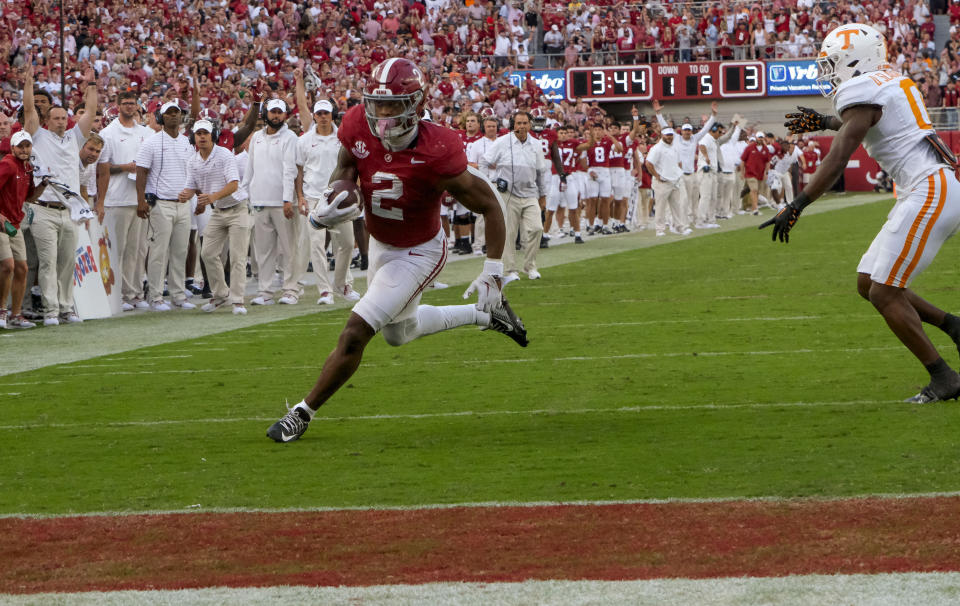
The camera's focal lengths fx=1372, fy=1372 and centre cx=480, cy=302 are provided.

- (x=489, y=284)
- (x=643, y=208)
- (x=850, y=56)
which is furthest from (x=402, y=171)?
(x=643, y=208)

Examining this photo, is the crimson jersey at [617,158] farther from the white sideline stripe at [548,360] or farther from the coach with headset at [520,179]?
the white sideline stripe at [548,360]

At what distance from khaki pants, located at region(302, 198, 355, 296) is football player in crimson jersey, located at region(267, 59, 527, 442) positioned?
7.05 meters

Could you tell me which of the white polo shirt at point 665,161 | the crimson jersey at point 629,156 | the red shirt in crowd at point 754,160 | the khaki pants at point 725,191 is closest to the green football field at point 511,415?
the white polo shirt at point 665,161

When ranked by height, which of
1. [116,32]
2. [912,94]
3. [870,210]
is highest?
[116,32]

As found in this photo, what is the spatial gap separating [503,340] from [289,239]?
4538 mm

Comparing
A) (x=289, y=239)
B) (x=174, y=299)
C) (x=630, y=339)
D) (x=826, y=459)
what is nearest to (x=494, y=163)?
(x=289, y=239)

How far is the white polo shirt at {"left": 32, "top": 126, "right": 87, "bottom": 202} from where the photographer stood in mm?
13055

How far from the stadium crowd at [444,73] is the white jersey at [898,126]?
8.04 metres

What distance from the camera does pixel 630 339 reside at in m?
10.6

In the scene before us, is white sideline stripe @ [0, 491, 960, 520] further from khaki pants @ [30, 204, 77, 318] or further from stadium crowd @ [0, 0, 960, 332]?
stadium crowd @ [0, 0, 960, 332]

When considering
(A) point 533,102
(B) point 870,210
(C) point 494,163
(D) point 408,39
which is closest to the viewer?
(C) point 494,163

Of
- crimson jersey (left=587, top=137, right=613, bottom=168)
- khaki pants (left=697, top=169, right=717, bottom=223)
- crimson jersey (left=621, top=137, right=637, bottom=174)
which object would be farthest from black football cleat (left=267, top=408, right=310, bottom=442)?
khaki pants (left=697, top=169, right=717, bottom=223)

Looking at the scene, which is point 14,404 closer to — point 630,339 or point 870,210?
point 630,339

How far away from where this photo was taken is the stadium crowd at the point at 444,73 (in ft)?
51.5
